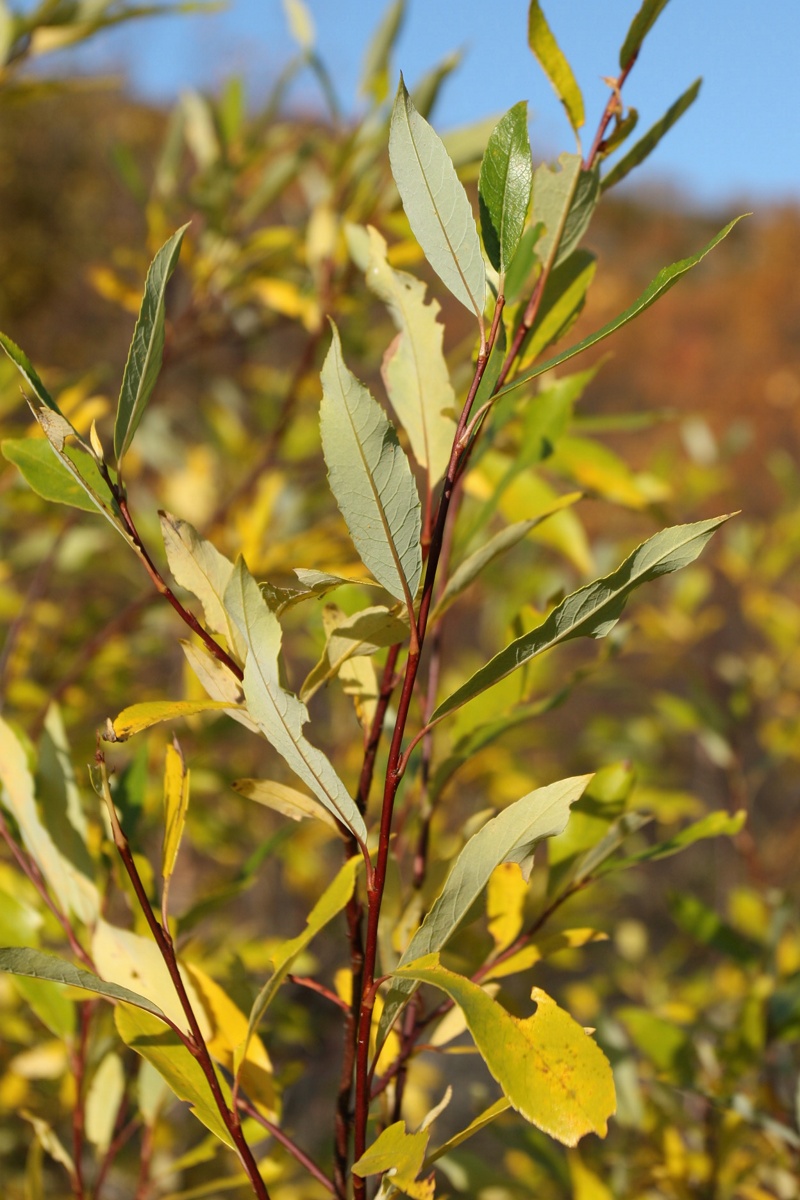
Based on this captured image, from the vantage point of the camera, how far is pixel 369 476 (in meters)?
0.25

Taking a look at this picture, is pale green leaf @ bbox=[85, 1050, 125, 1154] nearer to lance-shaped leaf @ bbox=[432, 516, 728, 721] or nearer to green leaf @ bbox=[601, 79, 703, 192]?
lance-shaped leaf @ bbox=[432, 516, 728, 721]

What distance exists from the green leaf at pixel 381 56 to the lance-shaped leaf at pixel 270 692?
566 mm

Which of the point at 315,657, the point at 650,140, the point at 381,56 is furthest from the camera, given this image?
the point at 315,657

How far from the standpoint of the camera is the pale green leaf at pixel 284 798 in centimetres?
30

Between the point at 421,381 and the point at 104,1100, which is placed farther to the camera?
the point at 104,1100

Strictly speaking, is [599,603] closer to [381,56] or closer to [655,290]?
[655,290]

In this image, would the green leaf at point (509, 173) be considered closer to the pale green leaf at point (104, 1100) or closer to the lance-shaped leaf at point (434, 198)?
the lance-shaped leaf at point (434, 198)

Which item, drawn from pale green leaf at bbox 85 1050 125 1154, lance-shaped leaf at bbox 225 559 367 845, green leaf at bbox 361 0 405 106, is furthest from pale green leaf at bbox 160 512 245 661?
green leaf at bbox 361 0 405 106

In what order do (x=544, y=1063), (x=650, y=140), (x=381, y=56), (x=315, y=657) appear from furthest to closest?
(x=315, y=657), (x=381, y=56), (x=650, y=140), (x=544, y=1063)

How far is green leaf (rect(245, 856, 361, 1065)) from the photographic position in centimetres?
26

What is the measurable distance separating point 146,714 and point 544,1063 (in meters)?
0.14

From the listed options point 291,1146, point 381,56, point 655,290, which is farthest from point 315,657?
point 655,290

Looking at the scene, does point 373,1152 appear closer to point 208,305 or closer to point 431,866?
point 431,866

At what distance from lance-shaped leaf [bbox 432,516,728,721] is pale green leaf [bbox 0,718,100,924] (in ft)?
0.64
